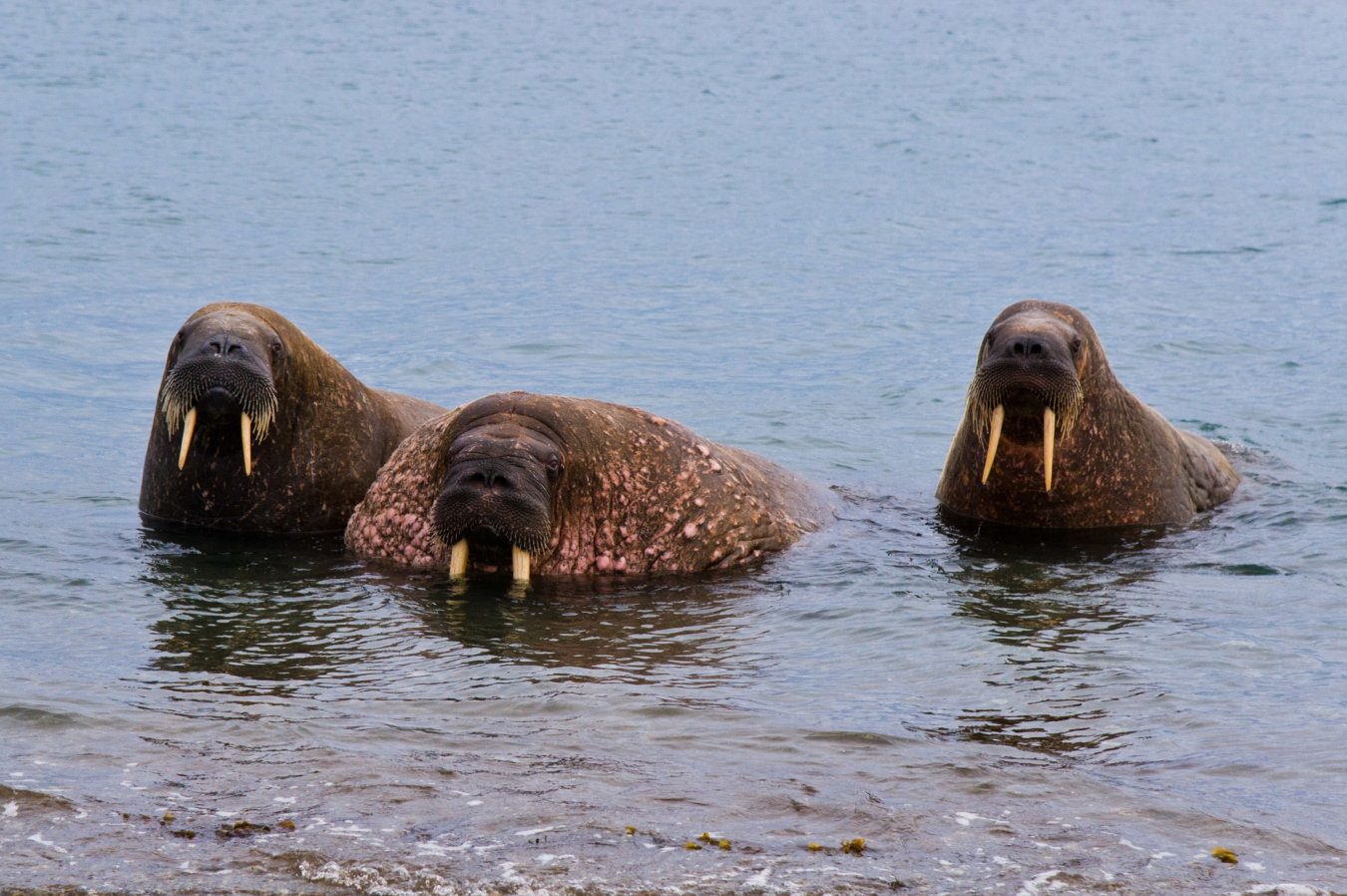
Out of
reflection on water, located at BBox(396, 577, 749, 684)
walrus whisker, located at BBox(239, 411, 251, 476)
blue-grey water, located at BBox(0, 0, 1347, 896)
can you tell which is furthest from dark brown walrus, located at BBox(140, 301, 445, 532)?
reflection on water, located at BBox(396, 577, 749, 684)

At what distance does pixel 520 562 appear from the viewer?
8.08 meters

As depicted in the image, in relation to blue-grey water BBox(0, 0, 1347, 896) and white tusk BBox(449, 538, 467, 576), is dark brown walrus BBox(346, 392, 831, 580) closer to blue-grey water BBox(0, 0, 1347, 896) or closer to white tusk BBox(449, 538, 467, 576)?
white tusk BBox(449, 538, 467, 576)

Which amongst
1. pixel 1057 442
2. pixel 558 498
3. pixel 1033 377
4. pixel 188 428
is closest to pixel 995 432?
pixel 1033 377

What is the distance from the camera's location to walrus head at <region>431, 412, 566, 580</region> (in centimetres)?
779

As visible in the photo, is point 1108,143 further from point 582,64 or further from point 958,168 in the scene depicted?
point 582,64

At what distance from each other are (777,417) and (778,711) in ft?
31.0

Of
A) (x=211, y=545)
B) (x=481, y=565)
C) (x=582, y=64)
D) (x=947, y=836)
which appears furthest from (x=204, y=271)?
(x=582, y=64)

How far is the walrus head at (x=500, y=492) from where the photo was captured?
7785 mm

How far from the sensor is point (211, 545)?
927 centimetres

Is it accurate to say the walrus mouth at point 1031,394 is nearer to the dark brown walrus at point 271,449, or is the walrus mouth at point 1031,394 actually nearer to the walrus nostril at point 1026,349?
the walrus nostril at point 1026,349

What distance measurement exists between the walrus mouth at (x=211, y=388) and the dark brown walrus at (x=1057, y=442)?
3.95 m

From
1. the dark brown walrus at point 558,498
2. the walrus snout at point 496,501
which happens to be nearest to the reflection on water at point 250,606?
the dark brown walrus at point 558,498

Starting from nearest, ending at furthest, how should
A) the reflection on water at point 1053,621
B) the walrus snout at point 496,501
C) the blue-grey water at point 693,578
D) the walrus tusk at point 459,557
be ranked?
the blue-grey water at point 693,578 → the reflection on water at point 1053,621 → the walrus snout at point 496,501 → the walrus tusk at point 459,557

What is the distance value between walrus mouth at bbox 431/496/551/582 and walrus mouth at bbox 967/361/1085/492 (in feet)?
8.63
